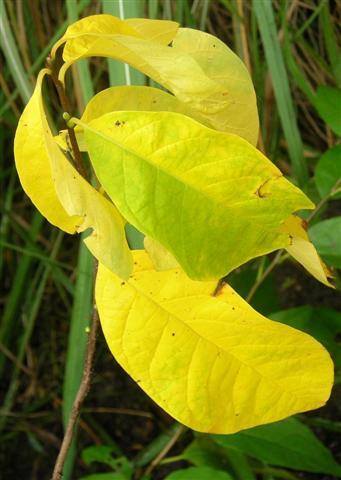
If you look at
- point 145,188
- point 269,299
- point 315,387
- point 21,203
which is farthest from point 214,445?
point 21,203

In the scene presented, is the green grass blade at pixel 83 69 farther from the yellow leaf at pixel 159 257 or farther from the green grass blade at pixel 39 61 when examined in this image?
the yellow leaf at pixel 159 257

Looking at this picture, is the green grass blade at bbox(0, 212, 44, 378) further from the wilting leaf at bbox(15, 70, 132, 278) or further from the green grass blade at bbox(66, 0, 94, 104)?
the wilting leaf at bbox(15, 70, 132, 278)

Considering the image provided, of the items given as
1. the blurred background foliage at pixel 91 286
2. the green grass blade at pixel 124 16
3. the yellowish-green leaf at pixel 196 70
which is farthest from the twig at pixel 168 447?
the yellowish-green leaf at pixel 196 70

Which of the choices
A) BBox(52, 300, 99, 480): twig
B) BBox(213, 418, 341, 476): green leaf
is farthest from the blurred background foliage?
BBox(52, 300, 99, 480): twig

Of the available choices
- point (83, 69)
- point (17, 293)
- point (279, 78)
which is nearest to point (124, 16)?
point (83, 69)

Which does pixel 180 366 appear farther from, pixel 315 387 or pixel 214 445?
pixel 214 445
